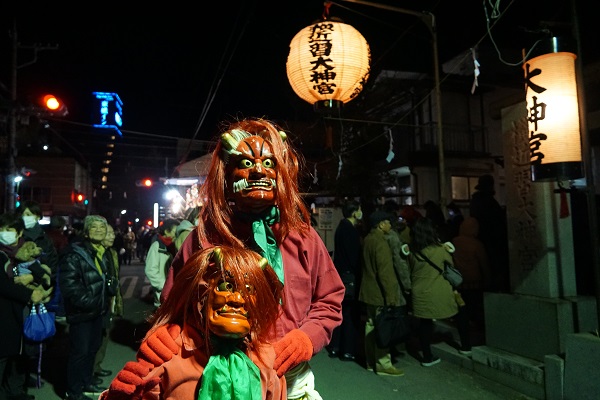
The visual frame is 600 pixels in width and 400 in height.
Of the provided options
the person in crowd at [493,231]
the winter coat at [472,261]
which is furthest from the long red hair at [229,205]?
the person in crowd at [493,231]

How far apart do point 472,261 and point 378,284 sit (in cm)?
215

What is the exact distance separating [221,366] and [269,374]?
0.27m

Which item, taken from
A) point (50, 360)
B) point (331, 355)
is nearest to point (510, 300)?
point (331, 355)

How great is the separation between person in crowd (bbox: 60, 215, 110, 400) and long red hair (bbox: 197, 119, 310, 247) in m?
3.39

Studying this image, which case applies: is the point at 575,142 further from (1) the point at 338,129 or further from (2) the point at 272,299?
(1) the point at 338,129

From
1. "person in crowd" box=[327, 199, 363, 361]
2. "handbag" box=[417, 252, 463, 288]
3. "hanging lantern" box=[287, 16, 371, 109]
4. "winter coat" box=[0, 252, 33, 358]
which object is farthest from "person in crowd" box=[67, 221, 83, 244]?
"handbag" box=[417, 252, 463, 288]

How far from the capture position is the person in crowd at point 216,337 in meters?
1.74

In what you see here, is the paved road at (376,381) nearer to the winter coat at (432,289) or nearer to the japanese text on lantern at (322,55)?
the winter coat at (432,289)

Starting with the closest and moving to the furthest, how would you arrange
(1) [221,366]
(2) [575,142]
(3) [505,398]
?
(1) [221,366] < (2) [575,142] < (3) [505,398]

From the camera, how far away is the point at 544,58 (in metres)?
4.73

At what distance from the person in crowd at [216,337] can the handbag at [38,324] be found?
3.90 m

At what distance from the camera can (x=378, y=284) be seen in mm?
6250

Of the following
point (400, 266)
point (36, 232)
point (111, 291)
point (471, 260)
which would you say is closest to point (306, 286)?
point (111, 291)

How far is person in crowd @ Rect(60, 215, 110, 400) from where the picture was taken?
191 inches
